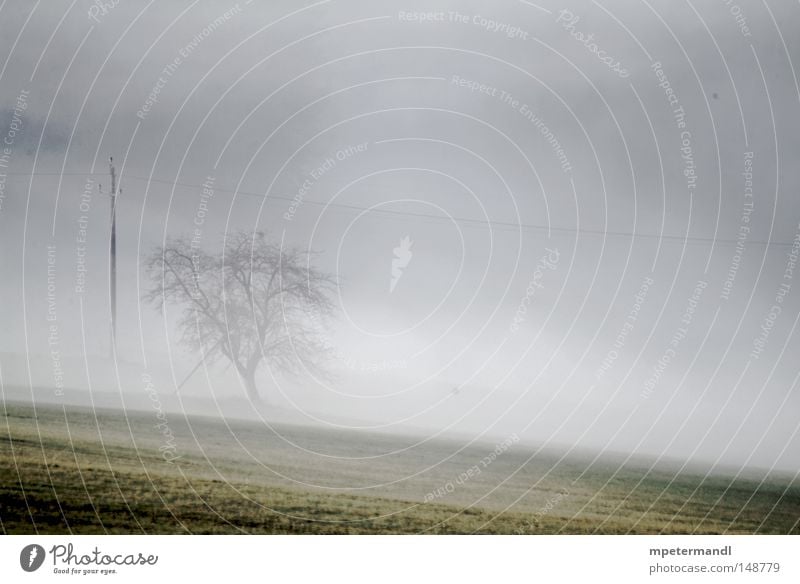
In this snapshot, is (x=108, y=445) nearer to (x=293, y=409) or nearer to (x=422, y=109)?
(x=293, y=409)

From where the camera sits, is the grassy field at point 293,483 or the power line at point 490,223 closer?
the grassy field at point 293,483

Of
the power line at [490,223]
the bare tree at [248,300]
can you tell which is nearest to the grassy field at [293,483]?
the bare tree at [248,300]

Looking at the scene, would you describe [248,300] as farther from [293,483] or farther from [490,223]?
[490,223]

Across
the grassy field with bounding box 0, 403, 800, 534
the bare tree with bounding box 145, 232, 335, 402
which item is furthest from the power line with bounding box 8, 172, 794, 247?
the grassy field with bounding box 0, 403, 800, 534

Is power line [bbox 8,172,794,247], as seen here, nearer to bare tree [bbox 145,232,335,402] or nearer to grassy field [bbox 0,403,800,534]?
bare tree [bbox 145,232,335,402]

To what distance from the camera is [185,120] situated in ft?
→ 20.5

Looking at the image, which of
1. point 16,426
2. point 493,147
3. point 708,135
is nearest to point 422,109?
point 493,147

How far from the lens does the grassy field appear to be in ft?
19.9

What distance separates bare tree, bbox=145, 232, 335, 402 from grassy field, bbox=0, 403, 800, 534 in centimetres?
45

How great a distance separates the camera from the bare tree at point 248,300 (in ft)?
20.2

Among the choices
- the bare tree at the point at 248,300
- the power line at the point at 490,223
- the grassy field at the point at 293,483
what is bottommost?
the grassy field at the point at 293,483

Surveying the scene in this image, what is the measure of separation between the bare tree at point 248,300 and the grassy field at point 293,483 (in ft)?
1.48

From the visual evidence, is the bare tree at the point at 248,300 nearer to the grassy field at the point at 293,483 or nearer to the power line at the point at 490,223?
the power line at the point at 490,223
